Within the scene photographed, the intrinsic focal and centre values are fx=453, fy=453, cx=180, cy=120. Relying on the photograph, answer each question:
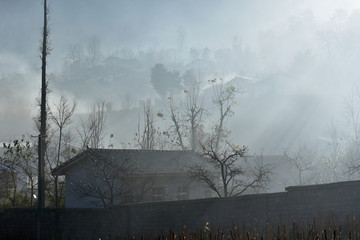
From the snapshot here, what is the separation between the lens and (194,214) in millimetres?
13320

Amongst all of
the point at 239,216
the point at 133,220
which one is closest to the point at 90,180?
the point at 133,220

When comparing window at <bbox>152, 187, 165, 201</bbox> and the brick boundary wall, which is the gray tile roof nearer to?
window at <bbox>152, 187, 165, 201</bbox>

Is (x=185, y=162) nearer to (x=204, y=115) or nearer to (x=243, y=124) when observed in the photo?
(x=204, y=115)

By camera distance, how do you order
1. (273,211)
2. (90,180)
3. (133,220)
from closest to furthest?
(273,211)
(133,220)
(90,180)

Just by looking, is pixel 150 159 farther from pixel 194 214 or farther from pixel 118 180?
pixel 194 214

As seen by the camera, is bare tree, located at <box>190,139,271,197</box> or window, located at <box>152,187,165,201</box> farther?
window, located at <box>152,187,165,201</box>

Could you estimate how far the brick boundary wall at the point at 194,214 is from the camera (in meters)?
10.8

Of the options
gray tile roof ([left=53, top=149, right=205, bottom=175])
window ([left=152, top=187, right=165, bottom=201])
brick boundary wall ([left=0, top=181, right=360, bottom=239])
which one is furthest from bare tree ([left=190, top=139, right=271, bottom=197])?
brick boundary wall ([left=0, top=181, right=360, bottom=239])

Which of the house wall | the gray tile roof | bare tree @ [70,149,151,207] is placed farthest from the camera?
the gray tile roof

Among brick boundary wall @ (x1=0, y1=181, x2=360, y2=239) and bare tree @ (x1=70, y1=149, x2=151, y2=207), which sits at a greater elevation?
bare tree @ (x1=70, y1=149, x2=151, y2=207)

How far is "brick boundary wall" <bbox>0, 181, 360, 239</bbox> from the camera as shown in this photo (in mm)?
10836

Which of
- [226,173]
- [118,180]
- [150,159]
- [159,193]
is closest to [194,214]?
[226,173]

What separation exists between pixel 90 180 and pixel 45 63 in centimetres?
814

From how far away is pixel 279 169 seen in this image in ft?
163
